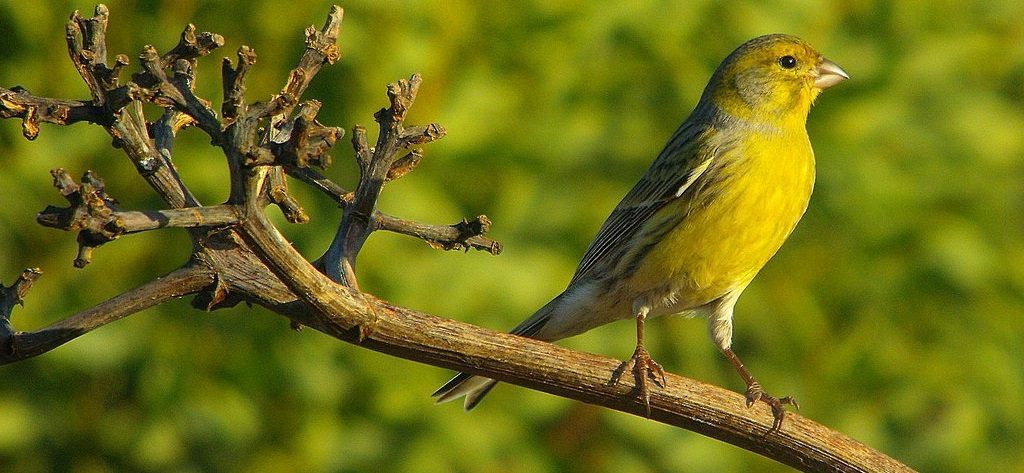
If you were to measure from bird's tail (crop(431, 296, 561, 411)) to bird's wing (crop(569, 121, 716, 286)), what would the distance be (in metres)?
0.27

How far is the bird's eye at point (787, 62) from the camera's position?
513 centimetres

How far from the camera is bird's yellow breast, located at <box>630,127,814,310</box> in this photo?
180 inches

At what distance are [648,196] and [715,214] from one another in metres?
0.36

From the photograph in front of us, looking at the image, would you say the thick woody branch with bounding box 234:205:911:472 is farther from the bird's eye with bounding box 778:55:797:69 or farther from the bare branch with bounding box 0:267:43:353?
the bird's eye with bounding box 778:55:797:69

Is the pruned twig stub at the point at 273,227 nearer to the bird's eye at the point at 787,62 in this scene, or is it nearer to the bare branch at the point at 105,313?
the bare branch at the point at 105,313

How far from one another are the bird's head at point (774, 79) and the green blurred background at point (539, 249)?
547mm

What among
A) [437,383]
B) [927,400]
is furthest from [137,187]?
[927,400]

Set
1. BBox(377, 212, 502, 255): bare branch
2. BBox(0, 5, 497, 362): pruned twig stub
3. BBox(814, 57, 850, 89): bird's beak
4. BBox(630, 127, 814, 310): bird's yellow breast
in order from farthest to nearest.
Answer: BBox(814, 57, 850, 89): bird's beak
BBox(630, 127, 814, 310): bird's yellow breast
BBox(377, 212, 502, 255): bare branch
BBox(0, 5, 497, 362): pruned twig stub

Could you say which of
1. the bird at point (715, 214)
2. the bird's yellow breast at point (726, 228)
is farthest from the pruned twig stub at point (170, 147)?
the bird's yellow breast at point (726, 228)

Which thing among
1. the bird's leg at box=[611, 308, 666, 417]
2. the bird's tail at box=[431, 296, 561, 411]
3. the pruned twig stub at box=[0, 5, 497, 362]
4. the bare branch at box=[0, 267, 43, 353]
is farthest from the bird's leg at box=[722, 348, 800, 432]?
the bare branch at box=[0, 267, 43, 353]

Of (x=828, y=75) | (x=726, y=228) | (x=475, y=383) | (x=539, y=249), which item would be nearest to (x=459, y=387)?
(x=475, y=383)

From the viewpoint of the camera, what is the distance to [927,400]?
583 centimetres

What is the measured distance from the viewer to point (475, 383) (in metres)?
4.26

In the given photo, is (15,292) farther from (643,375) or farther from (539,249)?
(539,249)
